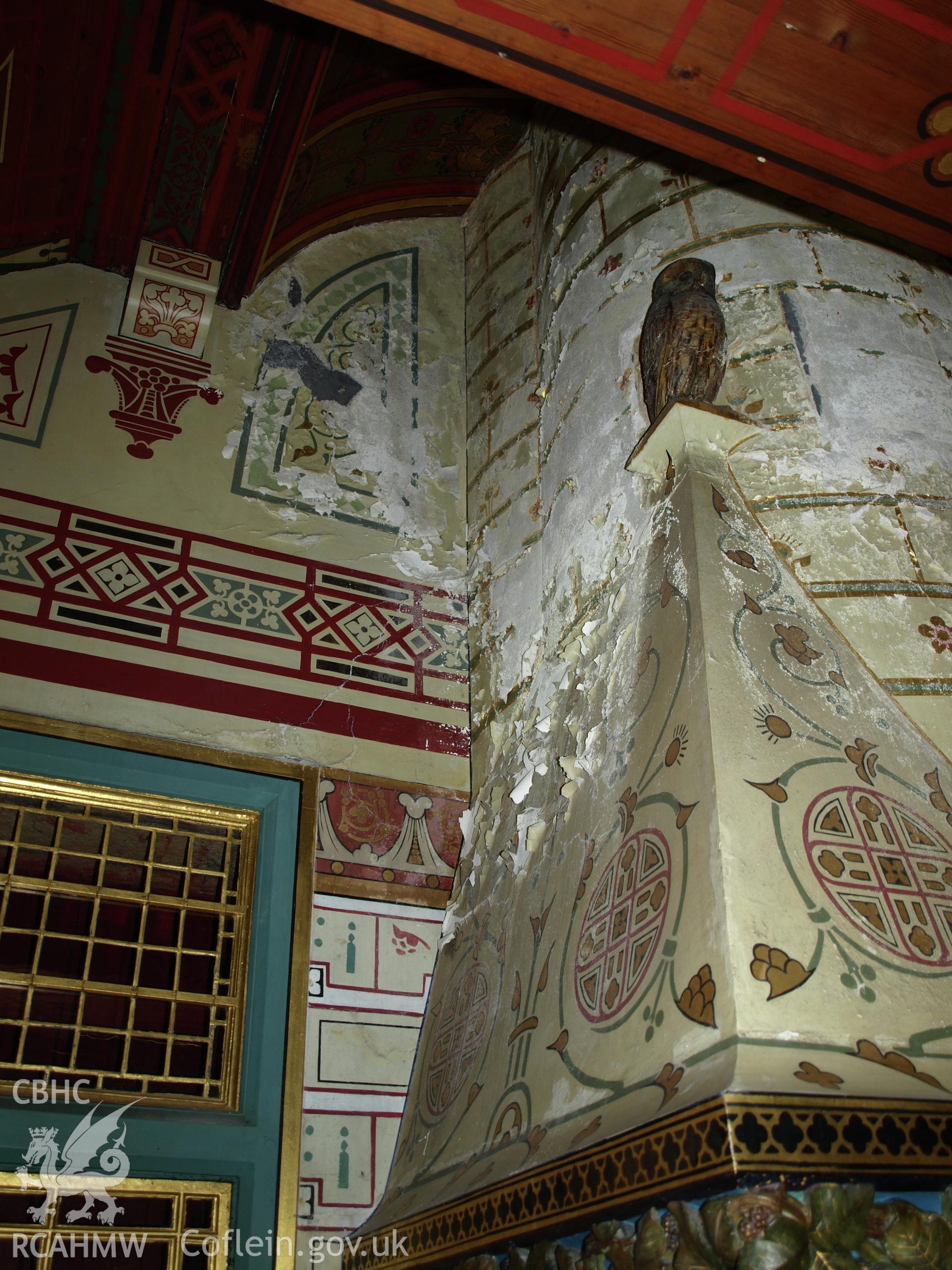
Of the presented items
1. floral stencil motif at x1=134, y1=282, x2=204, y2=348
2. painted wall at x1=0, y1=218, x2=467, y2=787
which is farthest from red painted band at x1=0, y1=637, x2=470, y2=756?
floral stencil motif at x1=134, y1=282, x2=204, y2=348

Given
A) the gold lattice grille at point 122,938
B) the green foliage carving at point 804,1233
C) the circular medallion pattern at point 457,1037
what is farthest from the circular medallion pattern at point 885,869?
the gold lattice grille at point 122,938

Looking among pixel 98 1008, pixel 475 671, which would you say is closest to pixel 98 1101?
pixel 98 1008

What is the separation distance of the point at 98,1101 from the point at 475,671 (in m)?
1.75

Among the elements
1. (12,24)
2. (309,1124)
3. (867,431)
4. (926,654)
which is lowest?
(309,1124)

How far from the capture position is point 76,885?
2812 millimetres

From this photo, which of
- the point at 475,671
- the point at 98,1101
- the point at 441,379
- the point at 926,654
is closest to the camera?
the point at 926,654

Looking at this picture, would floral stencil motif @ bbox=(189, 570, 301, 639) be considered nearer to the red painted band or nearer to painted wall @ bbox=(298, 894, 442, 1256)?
the red painted band

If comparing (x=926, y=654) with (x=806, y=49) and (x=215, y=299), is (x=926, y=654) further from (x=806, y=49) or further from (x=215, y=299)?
(x=215, y=299)

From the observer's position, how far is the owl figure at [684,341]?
2805mm

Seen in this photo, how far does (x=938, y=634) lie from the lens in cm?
246

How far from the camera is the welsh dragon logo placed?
2432mm

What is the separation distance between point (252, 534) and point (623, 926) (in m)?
2.13

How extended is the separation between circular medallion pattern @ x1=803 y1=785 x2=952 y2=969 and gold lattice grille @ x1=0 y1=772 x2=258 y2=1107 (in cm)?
169

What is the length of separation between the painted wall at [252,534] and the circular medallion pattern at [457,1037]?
0.80 metres
